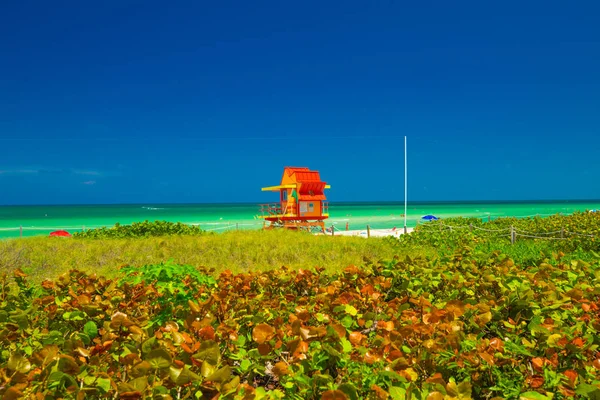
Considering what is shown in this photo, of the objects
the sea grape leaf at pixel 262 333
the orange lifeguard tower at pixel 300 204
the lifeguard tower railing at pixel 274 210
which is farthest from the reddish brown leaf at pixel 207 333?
the lifeguard tower railing at pixel 274 210

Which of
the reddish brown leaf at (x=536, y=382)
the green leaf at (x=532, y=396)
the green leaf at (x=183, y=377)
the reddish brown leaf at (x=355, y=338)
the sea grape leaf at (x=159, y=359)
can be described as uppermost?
the sea grape leaf at (x=159, y=359)

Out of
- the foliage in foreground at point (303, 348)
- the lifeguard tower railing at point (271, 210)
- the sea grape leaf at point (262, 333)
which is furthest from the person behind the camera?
the lifeguard tower railing at point (271, 210)

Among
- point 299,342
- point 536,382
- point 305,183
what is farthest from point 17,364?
point 305,183

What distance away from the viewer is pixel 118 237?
15047 mm

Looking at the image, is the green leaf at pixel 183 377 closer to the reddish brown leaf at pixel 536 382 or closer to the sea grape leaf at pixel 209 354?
the sea grape leaf at pixel 209 354

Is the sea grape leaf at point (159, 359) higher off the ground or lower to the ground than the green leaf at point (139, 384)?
higher

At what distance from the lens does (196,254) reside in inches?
433

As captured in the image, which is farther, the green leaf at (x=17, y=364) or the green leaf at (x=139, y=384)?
the green leaf at (x=17, y=364)

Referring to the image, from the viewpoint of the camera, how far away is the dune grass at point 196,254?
9.48 meters

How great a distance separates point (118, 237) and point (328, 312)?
13986 mm

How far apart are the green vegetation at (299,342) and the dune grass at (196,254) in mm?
5164

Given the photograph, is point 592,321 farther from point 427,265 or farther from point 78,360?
point 78,360

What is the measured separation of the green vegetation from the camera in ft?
5.70

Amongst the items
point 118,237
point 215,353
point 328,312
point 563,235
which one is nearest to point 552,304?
point 328,312
